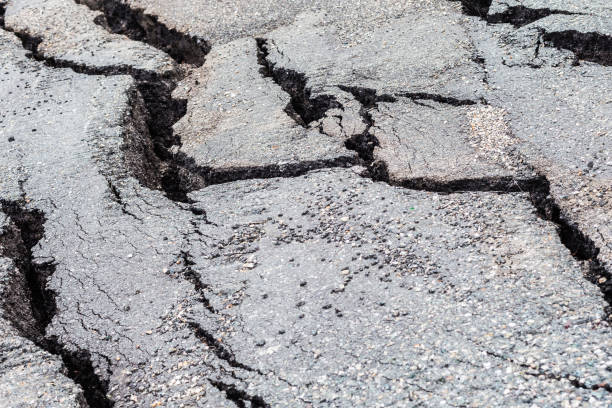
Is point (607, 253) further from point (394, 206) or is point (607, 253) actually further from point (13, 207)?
point (13, 207)

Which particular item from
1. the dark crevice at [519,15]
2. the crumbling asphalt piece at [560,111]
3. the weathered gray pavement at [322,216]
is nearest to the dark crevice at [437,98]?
the weathered gray pavement at [322,216]

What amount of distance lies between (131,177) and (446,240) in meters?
1.64

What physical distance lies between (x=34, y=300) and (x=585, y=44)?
3258 millimetres

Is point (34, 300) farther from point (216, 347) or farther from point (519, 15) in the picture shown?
point (519, 15)

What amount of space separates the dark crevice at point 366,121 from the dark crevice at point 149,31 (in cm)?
142

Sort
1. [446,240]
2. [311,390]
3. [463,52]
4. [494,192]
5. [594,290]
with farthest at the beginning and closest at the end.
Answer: [463,52], [494,192], [446,240], [594,290], [311,390]

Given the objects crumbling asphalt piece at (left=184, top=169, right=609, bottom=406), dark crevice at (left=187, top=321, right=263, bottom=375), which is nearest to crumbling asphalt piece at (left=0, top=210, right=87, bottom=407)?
dark crevice at (left=187, top=321, right=263, bottom=375)

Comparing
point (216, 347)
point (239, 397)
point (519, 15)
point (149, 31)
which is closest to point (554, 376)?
point (239, 397)

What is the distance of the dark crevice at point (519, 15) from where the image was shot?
12.6ft

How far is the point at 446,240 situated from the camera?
2357mm

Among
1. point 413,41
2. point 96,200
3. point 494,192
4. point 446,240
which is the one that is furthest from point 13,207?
point 413,41

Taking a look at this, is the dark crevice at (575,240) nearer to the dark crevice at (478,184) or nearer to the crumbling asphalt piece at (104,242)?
the dark crevice at (478,184)

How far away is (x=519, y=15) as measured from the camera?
391 centimetres

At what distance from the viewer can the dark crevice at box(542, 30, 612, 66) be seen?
135 inches
